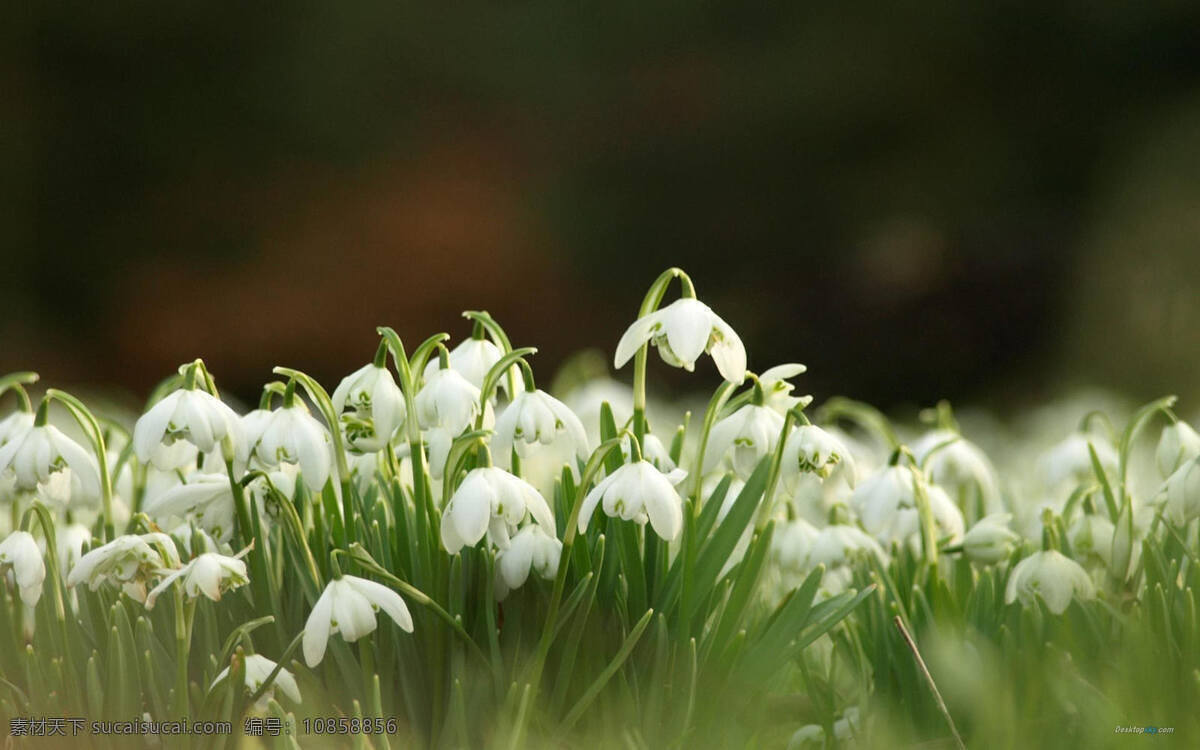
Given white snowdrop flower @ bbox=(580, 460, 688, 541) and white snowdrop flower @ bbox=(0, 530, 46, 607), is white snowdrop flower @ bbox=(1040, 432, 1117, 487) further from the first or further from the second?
white snowdrop flower @ bbox=(0, 530, 46, 607)

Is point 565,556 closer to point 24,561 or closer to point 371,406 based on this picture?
point 371,406

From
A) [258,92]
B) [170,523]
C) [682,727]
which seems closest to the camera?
[682,727]

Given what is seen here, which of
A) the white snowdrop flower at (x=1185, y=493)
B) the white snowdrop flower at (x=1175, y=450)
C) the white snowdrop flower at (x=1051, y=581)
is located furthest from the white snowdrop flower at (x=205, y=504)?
the white snowdrop flower at (x=1175, y=450)

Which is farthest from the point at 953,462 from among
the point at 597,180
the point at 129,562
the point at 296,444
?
the point at 597,180

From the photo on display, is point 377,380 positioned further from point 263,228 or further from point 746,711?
point 263,228

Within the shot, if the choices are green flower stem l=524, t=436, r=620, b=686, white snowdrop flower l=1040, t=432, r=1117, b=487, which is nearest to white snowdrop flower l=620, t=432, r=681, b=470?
green flower stem l=524, t=436, r=620, b=686

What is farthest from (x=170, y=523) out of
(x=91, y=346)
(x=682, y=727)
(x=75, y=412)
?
(x=91, y=346)

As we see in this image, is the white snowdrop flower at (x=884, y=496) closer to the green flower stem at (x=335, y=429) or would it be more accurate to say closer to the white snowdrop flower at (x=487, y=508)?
the white snowdrop flower at (x=487, y=508)
